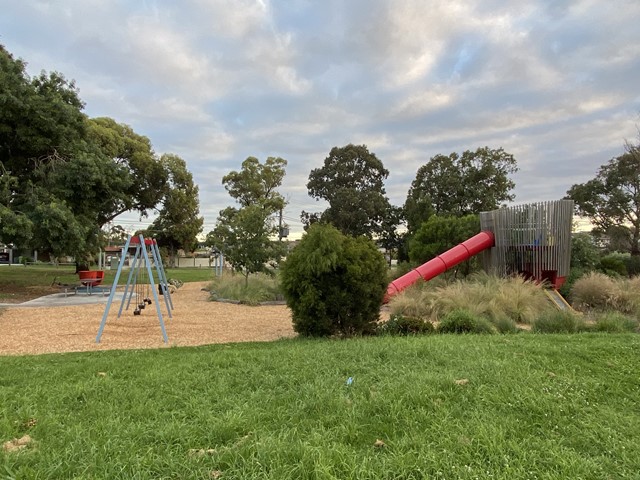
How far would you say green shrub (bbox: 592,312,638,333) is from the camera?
7.32 metres

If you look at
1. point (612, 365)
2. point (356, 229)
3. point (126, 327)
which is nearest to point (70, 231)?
point (126, 327)

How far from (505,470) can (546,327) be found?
599 cm

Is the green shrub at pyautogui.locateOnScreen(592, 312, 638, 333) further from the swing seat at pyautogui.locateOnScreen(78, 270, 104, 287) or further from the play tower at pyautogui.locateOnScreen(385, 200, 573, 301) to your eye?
the swing seat at pyautogui.locateOnScreen(78, 270, 104, 287)

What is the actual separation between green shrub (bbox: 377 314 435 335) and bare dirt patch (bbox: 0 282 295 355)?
1814mm

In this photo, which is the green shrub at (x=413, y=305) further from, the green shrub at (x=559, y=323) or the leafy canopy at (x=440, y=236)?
the leafy canopy at (x=440, y=236)

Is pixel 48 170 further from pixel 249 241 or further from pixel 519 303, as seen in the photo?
pixel 519 303

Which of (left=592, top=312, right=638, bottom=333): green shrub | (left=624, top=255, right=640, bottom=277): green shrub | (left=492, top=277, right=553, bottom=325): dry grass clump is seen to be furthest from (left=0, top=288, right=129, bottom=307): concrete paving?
(left=624, top=255, right=640, bottom=277): green shrub

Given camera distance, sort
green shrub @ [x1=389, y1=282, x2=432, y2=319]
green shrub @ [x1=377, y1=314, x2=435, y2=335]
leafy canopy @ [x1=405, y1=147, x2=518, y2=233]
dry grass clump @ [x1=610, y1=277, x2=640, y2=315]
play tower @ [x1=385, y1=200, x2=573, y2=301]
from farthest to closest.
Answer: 1. leafy canopy @ [x1=405, y1=147, x2=518, y2=233]
2. play tower @ [x1=385, y1=200, x2=573, y2=301]
3. dry grass clump @ [x1=610, y1=277, x2=640, y2=315]
4. green shrub @ [x1=389, y1=282, x2=432, y2=319]
5. green shrub @ [x1=377, y1=314, x2=435, y2=335]

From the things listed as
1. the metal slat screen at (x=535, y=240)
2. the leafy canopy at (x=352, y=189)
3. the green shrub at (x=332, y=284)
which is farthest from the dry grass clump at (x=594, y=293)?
the leafy canopy at (x=352, y=189)

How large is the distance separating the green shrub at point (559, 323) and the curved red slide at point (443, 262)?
4.74 meters

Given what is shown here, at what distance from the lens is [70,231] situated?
41.2ft

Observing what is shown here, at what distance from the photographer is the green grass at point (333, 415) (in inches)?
92.5

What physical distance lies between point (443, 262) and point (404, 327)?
7068 mm

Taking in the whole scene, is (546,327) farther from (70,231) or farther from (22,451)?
(70,231)
